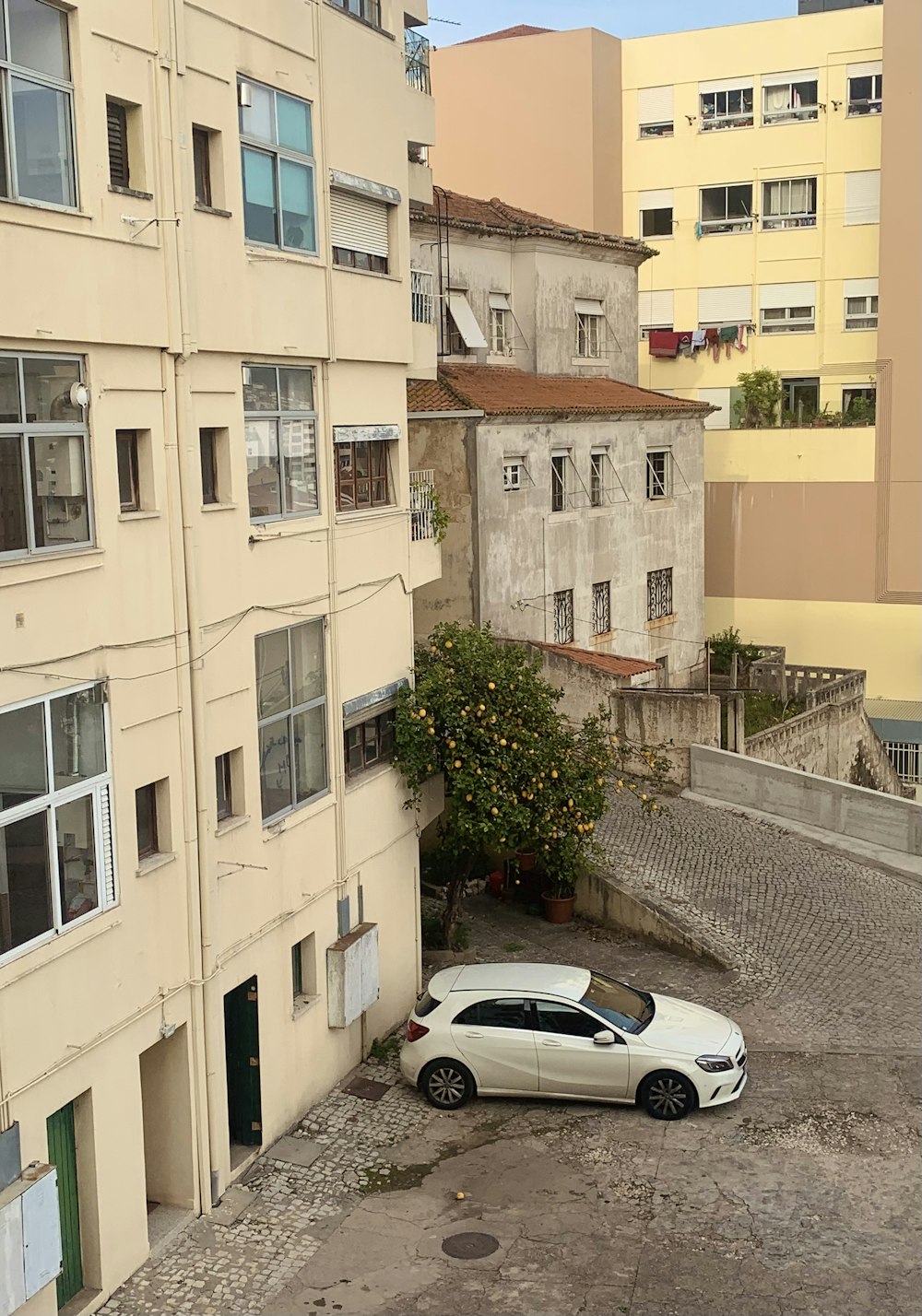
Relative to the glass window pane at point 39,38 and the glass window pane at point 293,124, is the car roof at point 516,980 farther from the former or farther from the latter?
the glass window pane at point 39,38

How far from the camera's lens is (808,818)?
25641 millimetres

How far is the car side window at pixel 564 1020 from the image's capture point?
15.0 metres

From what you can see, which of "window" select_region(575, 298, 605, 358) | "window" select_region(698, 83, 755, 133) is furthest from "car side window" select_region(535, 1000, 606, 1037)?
"window" select_region(698, 83, 755, 133)

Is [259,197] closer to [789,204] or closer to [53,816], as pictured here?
[53,816]

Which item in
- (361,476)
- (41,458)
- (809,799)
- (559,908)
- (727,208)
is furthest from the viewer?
(727,208)

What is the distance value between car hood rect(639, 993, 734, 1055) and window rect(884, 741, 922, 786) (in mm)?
24297

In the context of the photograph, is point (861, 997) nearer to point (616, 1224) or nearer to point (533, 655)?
point (616, 1224)

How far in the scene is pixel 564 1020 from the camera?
1503 centimetres

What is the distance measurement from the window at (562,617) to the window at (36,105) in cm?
1900

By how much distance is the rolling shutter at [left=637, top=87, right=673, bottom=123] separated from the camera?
140 ft

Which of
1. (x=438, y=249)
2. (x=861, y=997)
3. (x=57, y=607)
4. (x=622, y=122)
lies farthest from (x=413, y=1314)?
(x=622, y=122)

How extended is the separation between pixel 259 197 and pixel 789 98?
3193 centimetres

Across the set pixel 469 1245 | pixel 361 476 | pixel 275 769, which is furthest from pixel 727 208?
pixel 469 1245

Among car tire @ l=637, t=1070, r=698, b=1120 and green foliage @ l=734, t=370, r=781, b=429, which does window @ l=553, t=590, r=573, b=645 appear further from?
car tire @ l=637, t=1070, r=698, b=1120
